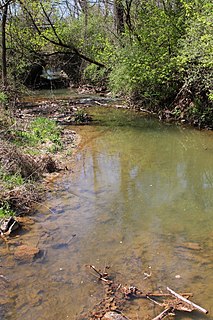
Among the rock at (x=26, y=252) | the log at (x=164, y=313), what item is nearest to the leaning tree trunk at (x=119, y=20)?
the rock at (x=26, y=252)

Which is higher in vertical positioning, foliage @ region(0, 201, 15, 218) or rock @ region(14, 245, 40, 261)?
foliage @ region(0, 201, 15, 218)

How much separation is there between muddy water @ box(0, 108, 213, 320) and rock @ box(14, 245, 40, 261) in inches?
4.2

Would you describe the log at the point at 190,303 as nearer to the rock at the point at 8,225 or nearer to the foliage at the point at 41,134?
the rock at the point at 8,225

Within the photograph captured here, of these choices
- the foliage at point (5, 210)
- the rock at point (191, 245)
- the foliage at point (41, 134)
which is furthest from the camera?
the foliage at point (41, 134)

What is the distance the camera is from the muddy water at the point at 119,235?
14.6 ft

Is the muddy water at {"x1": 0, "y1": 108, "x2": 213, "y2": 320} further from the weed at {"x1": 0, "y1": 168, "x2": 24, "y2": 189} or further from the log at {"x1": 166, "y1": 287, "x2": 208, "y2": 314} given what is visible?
the weed at {"x1": 0, "y1": 168, "x2": 24, "y2": 189}

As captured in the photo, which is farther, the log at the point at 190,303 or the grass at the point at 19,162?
the grass at the point at 19,162

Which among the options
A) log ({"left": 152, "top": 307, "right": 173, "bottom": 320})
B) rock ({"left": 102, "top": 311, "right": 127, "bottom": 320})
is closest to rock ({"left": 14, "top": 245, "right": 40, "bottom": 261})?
rock ({"left": 102, "top": 311, "right": 127, "bottom": 320})

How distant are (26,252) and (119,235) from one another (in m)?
1.53

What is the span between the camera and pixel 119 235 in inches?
235

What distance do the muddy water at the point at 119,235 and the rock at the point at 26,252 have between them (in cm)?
11

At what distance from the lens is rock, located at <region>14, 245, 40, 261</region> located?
5.29m

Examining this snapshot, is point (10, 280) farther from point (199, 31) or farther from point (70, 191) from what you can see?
point (199, 31)

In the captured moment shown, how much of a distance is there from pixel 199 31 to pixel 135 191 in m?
7.05
